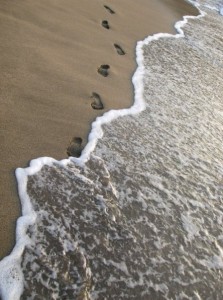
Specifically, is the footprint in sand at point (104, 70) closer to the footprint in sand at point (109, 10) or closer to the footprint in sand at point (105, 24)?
the footprint in sand at point (105, 24)

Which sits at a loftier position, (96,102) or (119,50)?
(96,102)

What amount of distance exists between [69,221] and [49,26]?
3.03 meters

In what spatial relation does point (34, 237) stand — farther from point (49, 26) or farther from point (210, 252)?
point (49, 26)

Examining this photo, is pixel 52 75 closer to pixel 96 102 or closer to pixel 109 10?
pixel 96 102

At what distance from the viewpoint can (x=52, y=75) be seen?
422 centimetres

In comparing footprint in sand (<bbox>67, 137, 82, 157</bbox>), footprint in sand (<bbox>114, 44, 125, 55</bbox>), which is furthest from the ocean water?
footprint in sand (<bbox>114, 44, 125, 55</bbox>)

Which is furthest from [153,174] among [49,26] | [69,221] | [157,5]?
[157,5]

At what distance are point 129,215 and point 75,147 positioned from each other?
805 mm

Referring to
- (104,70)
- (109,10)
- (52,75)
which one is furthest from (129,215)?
(109,10)

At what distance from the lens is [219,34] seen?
8.19 metres

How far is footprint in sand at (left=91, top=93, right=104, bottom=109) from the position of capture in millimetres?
4141

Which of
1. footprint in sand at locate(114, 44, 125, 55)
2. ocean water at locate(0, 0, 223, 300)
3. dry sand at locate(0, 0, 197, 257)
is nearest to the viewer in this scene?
ocean water at locate(0, 0, 223, 300)

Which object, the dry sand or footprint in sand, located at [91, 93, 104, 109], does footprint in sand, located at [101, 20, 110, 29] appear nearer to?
the dry sand

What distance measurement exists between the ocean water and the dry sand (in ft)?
0.42
